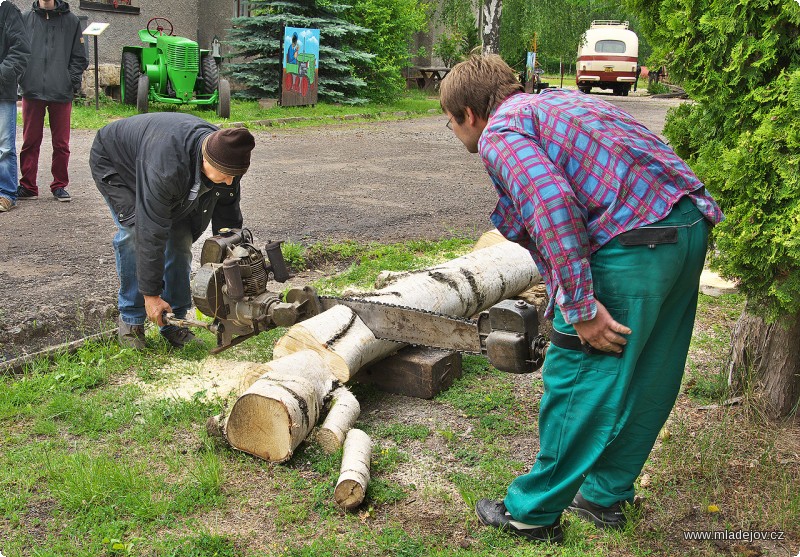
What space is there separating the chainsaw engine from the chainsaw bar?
0.88ft

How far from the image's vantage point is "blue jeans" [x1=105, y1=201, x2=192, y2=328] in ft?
16.0

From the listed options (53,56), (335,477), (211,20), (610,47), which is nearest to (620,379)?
(335,477)

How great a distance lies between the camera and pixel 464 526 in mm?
3266

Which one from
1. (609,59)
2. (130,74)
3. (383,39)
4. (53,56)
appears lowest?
(53,56)

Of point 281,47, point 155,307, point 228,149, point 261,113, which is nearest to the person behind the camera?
point 228,149

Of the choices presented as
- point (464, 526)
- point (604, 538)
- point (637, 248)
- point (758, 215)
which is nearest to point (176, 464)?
point (464, 526)

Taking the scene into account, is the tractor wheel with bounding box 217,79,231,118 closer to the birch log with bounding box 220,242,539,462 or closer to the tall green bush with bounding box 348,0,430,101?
the tall green bush with bounding box 348,0,430,101

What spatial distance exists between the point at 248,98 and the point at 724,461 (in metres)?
16.3

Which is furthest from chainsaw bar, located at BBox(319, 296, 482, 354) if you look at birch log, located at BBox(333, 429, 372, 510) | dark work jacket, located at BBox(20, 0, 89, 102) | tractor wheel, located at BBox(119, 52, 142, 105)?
tractor wheel, located at BBox(119, 52, 142, 105)

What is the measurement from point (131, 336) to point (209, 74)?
11030 mm

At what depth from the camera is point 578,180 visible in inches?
107

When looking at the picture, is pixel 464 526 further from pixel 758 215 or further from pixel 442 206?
pixel 442 206

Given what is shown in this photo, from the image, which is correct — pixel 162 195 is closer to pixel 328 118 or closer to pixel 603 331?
pixel 603 331

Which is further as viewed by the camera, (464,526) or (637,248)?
(464,526)
